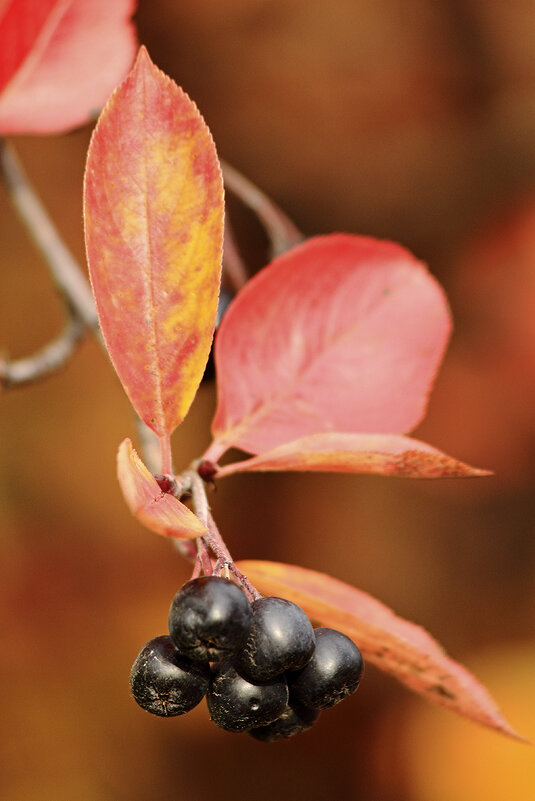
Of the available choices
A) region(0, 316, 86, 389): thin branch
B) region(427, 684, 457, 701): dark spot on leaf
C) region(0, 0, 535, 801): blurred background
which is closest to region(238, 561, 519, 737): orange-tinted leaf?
region(427, 684, 457, 701): dark spot on leaf

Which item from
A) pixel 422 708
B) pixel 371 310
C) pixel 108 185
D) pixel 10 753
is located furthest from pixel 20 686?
pixel 108 185

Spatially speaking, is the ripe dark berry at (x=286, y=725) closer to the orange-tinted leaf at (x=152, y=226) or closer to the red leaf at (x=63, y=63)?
the orange-tinted leaf at (x=152, y=226)

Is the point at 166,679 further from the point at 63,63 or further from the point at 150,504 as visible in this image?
the point at 63,63

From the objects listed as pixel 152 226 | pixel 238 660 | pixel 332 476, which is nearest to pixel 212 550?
pixel 238 660

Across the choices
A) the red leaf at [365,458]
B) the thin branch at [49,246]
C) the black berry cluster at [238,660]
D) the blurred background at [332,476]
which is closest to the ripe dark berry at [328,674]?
the black berry cluster at [238,660]

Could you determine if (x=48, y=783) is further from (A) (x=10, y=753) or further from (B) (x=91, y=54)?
(B) (x=91, y=54)

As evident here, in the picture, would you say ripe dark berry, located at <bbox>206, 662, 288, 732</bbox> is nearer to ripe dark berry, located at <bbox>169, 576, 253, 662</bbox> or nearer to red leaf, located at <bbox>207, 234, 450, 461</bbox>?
ripe dark berry, located at <bbox>169, 576, 253, 662</bbox>

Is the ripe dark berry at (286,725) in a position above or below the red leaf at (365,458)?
below
